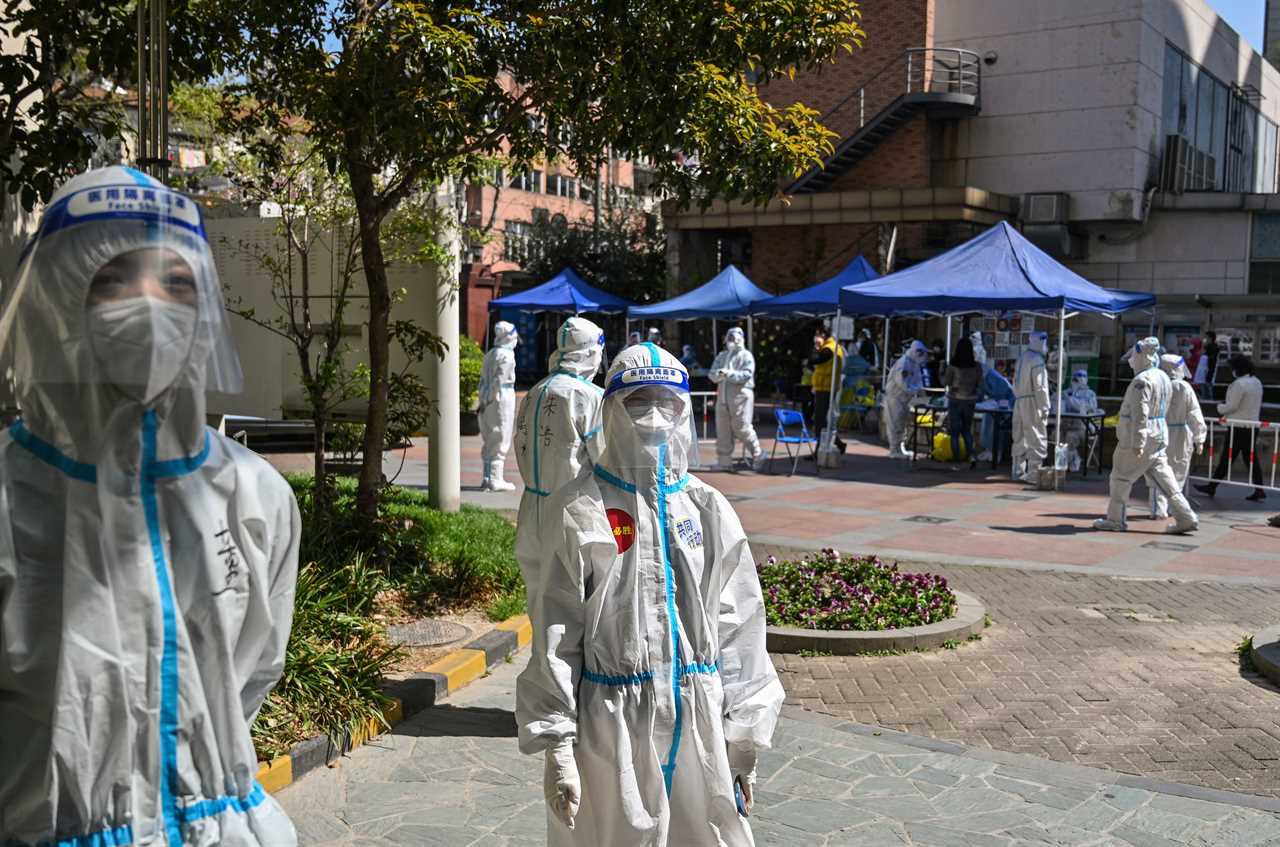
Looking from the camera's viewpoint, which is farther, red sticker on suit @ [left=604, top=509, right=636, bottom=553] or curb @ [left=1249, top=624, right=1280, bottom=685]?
curb @ [left=1249, top=624, right=1280, bottom=685]

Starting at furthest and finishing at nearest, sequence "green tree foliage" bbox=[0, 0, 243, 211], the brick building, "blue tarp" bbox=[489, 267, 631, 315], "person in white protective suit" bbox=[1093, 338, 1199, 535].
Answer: the brick building < "blue tarp" bbox=[489, 267, 631, 315] < "person in white protective suit" bbox=[1093, 338, 1199, 535] < "green tree foliage" bbox=[0, 0, 243, 211]

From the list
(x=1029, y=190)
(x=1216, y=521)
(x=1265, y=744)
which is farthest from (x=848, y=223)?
(x=1265, y=744)

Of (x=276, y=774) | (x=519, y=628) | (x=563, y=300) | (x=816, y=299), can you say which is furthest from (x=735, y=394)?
(x=276, y=774)

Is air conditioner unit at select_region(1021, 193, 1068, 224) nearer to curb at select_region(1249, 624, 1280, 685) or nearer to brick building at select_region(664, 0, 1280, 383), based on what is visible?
brick building at select_region(664, 0, 1280, 383)

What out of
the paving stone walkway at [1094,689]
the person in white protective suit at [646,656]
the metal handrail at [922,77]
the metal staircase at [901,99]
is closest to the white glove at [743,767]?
the person in white protective suit at [646,656]

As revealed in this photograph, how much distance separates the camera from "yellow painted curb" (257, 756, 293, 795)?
520 centimetres

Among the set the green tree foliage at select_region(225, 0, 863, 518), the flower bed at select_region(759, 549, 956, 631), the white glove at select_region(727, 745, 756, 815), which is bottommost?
the flower bed at select_region(759, 549, 956, 631)

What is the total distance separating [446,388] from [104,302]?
9.13 meters

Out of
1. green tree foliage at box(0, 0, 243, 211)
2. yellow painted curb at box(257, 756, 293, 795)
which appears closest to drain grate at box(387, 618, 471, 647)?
yellow painted curb at box(257, 756, 293, 795)

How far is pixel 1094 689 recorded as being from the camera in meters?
7.06

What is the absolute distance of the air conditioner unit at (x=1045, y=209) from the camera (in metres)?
28.8

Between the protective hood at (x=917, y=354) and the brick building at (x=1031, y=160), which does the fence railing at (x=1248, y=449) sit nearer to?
the protective hood at (x=917, y=354)

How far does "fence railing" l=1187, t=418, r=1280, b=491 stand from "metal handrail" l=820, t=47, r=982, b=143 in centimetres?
1630

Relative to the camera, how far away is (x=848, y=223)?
94.7 ft
